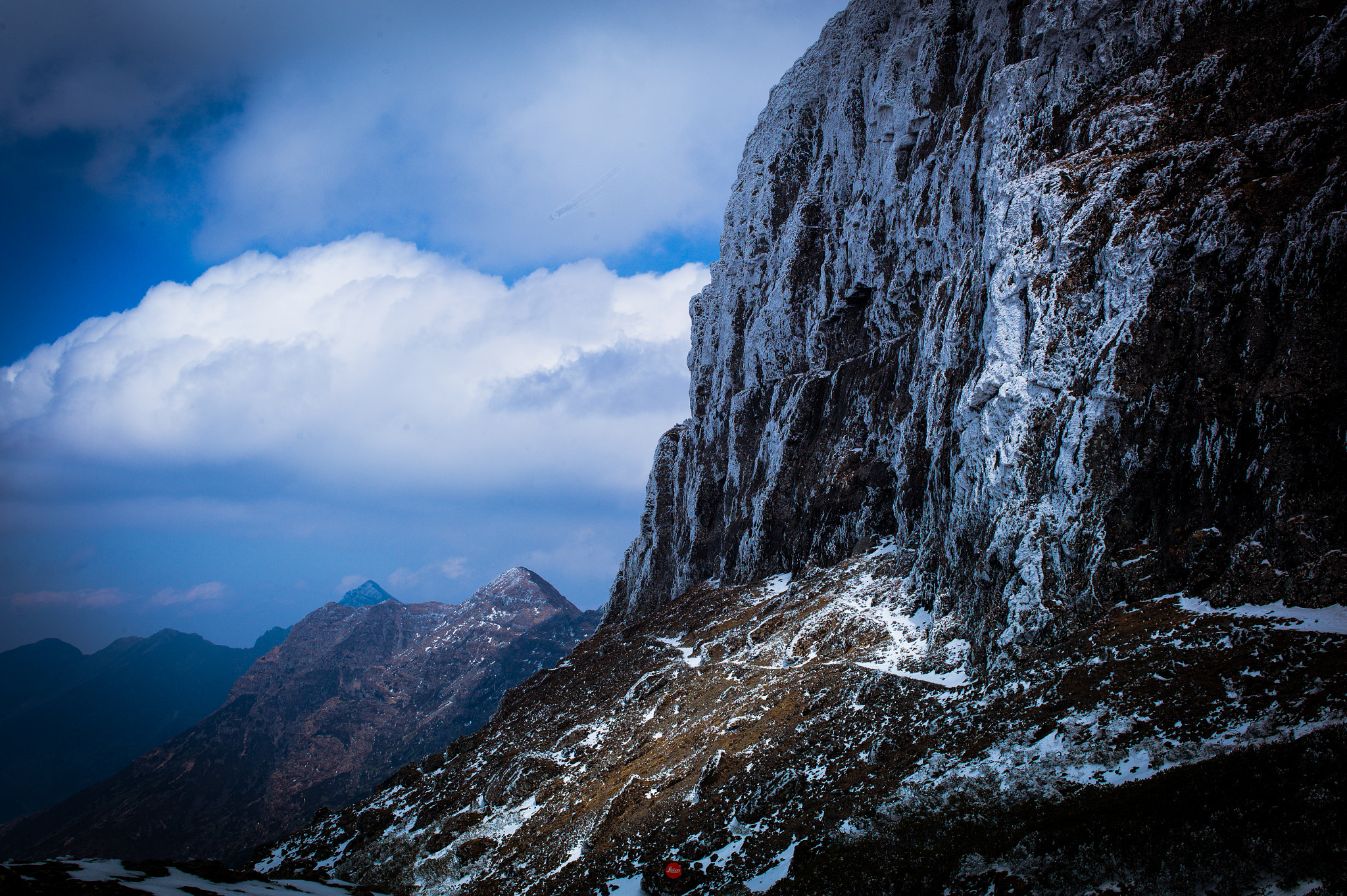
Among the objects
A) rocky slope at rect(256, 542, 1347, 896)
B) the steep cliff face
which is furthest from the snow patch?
the steep cliff face

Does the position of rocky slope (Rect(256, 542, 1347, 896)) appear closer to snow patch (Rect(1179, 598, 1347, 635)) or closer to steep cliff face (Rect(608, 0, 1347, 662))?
snow patch (Rect(1179, 598, 1347, 635))

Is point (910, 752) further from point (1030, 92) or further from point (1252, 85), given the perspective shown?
point (1030, 92)

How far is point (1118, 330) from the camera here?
33281 millimetres

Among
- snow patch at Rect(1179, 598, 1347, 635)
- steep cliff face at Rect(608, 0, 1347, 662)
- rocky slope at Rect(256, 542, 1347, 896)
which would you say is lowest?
rocky slope at Rect(256, 542, 1347, 896)

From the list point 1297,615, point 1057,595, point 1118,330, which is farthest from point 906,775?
point 1118,330

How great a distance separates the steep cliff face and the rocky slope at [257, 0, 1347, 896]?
165 millimetres

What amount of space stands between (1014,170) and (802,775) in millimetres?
42085

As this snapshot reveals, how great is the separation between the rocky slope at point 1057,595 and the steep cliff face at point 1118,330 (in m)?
0.16

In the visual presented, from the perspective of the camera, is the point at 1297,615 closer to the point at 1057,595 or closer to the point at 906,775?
the point at 1057,595

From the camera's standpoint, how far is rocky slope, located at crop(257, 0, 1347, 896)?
65.2 feet

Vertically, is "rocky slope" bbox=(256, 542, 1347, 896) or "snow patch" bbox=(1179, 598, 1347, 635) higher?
"snow patch" bbox=(1179, 598, 1347, 635)

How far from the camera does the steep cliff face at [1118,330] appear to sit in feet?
90.8

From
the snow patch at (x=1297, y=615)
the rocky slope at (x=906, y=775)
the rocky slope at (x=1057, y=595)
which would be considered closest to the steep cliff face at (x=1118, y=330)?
the rocky slope at (x=1057, y=595)

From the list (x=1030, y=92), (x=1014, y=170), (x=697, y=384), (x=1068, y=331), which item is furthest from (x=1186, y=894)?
(x=697, y=384)
